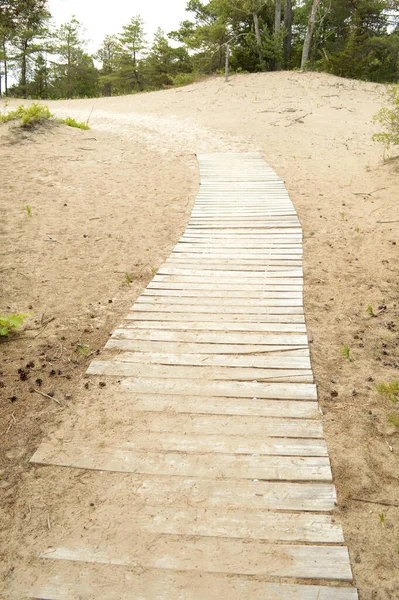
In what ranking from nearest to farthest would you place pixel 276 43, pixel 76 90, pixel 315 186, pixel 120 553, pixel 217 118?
pixel 120 553
pixel 315 186
pixel 217 118
pixel 276 43
pixel 76 90

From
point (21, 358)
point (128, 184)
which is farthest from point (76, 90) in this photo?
point (21, 358)

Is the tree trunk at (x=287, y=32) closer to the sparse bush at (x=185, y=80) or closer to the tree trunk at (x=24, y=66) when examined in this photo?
the sparse bush at (x=185, y=80)

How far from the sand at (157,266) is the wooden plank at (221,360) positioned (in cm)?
24

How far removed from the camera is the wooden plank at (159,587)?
2037mm

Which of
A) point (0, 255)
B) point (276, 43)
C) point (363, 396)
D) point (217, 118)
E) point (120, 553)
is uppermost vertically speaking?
point (276, 43)

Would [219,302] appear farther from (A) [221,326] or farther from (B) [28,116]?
(B) [28,116]

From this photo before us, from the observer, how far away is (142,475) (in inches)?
106

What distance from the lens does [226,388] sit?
136 inches

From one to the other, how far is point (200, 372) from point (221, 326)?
0.79 metres

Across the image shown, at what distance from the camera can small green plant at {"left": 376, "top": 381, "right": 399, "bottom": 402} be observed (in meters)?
3.39

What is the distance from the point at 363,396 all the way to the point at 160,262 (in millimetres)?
3480

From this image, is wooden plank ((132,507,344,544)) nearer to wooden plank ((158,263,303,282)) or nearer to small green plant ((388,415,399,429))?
small green plant ((388,415,399,429))

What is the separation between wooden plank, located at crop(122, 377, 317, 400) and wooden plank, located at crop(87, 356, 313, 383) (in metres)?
0.05

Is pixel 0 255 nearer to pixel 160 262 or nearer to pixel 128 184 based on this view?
pixel 160 262
